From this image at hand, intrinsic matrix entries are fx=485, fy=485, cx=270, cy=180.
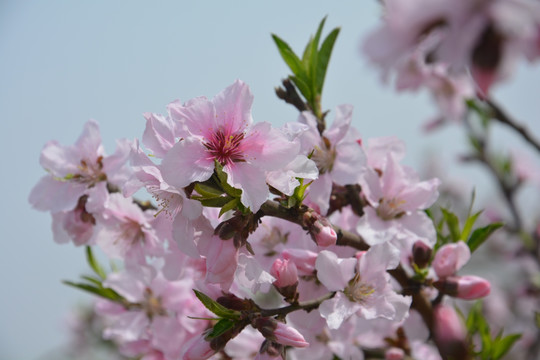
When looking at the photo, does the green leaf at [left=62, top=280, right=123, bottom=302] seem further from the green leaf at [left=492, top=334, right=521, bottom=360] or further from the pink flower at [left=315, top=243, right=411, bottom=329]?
the green leaf at [left=492, top=334, right=521, bottom=360]

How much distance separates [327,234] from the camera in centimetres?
107

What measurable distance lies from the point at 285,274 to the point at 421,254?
428 mm

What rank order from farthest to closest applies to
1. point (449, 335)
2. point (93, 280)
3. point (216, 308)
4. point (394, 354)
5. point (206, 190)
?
point (93, 280), point (394, 354), point (449, 335), point (216, 308), point (206, 190)

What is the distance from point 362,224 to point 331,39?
0.57 m

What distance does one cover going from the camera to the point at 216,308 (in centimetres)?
110

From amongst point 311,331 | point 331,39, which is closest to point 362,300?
point 311,331

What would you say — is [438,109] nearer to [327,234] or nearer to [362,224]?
[362,224]

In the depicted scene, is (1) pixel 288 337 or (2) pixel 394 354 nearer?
(1) pixel 288 337

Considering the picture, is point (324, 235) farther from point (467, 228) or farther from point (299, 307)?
point (467, 228)

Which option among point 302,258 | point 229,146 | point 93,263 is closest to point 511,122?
point 302,258

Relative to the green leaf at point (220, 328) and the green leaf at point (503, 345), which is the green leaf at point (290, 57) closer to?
the green leaf at point (220, 328)

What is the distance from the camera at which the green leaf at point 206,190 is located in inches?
39.2

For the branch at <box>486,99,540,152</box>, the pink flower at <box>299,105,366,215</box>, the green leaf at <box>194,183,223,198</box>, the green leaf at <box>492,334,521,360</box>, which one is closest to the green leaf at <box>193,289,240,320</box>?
the green leaf at <box>194,183,223,198</box>

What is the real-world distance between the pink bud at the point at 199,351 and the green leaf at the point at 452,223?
79cm
